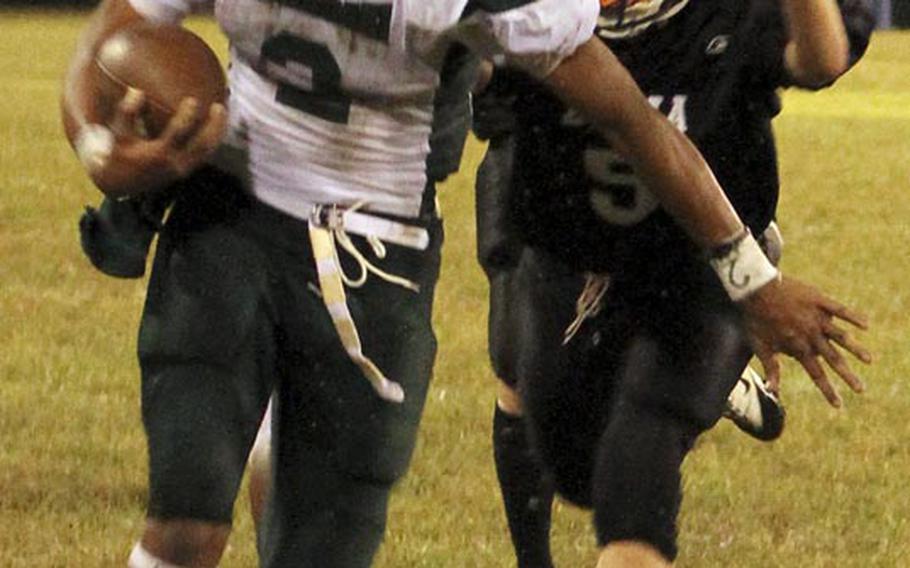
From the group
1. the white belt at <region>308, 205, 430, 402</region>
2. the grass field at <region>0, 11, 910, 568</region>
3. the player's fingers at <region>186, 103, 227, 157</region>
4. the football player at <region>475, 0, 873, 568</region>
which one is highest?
the player's fingers at <region>186, 103, 227, 157</region>

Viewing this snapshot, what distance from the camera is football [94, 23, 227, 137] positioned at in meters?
3.40

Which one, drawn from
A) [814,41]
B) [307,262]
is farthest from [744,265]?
[307,262]

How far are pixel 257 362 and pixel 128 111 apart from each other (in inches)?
18.4

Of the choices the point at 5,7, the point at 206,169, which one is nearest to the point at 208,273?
the point at 206,169

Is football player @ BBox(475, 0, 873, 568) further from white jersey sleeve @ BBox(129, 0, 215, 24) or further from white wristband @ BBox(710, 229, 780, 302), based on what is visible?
white jersey sleeve @ BBox(129, 0, 215, 24)

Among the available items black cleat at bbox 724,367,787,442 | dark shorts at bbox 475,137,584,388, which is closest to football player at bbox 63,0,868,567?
dark shorts at bbox 475,137,584,388

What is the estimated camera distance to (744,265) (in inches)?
141

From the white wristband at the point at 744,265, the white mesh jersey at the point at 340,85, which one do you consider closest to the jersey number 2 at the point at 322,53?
the white mesh jersey at the point at 340,85

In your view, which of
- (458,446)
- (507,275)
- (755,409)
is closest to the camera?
(507,275)

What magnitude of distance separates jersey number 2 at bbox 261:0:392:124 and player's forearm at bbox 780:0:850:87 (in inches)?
35.8

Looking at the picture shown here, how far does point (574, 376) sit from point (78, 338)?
151 inches

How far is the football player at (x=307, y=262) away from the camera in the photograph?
3.43 metres

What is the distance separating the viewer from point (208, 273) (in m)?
3.55

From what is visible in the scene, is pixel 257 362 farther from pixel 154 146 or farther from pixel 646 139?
pixel 646 139
